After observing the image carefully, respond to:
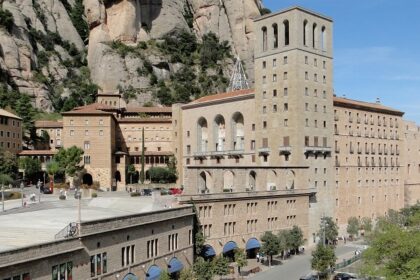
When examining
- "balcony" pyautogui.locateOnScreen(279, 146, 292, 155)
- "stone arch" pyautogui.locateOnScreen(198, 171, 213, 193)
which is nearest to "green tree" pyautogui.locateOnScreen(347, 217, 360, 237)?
"balcony" pyautogui.locateOnScreen(279, 146, 292, 155)

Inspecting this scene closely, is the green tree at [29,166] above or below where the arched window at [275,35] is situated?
below

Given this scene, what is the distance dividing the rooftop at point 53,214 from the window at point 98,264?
2.37 m

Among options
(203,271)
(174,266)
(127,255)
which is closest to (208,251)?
(174,266)

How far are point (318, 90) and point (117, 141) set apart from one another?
41247mm

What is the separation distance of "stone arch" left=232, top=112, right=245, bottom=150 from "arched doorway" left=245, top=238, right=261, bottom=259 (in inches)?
794

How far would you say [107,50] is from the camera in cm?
11981

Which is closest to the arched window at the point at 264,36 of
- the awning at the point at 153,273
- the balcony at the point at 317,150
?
the balcony at the point at 317,150

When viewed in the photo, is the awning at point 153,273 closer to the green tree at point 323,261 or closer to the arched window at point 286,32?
the green tree at point 323,261

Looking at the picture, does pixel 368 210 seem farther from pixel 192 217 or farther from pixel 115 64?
pixel 115 64

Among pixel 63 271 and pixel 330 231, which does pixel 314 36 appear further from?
Result: pixel 63 271

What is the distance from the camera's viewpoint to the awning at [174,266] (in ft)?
134

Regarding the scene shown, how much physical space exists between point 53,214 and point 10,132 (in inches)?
1788

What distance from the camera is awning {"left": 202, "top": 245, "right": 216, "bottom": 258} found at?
4798cm

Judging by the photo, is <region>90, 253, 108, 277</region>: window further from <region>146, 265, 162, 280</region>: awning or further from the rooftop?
<region>146, 265, 162, 280</region>: awning
